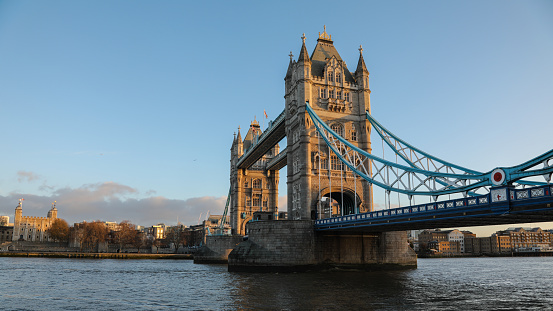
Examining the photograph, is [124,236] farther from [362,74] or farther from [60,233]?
[362,74]

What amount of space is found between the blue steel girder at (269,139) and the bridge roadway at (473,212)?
71.2 feet

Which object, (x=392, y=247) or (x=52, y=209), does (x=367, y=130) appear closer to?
(x=392, y=247)

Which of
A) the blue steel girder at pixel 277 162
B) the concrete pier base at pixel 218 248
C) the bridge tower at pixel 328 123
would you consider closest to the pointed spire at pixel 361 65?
the bridge tower at pixel 328 123

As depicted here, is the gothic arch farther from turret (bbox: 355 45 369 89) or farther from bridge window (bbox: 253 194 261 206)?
bridge window (bbox: 253 194 261 206)

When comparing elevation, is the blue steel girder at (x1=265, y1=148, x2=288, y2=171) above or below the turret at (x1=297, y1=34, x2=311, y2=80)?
below

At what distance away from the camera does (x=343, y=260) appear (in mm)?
45000

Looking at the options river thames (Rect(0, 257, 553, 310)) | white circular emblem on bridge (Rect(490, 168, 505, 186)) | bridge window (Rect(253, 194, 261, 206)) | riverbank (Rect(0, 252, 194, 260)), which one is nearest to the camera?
river thames (Rect(0, 257, 553, 310))

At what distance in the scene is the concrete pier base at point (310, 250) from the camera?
141 feet

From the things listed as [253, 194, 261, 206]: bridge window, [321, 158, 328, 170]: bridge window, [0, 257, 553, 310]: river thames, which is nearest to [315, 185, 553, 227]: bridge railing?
[0, 257, 553, 310]: river thames

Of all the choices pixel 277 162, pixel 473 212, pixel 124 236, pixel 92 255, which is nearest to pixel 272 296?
pixel 473 212

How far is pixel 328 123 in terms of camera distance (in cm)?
5200

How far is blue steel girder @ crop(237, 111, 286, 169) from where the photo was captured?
6082 centimetres

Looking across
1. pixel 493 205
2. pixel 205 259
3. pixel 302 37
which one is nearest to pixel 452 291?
pixel 493 205

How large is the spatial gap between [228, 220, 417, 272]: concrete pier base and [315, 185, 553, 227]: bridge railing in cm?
274
